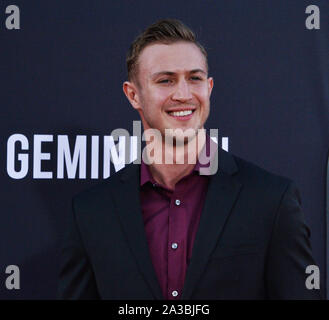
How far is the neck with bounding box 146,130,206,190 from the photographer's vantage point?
166 cm

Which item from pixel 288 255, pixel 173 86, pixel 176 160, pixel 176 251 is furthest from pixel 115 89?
pixel 288 255

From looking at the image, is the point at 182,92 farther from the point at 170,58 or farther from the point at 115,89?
the point at 115,89

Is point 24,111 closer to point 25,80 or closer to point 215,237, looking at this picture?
point 25,80

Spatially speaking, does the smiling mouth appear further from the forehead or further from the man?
the forehead

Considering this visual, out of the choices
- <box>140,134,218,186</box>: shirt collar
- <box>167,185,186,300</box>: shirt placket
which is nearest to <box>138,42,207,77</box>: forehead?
<box>140,134,218,186</box>: shirt collar

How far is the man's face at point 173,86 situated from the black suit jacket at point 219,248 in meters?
0.24

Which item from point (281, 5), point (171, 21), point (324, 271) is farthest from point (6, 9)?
point (324, 271)

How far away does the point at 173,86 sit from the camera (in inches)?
63.4

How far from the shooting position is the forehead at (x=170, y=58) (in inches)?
63.6

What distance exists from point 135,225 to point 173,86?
51 cm

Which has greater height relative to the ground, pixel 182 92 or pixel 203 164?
pixel 182 92
